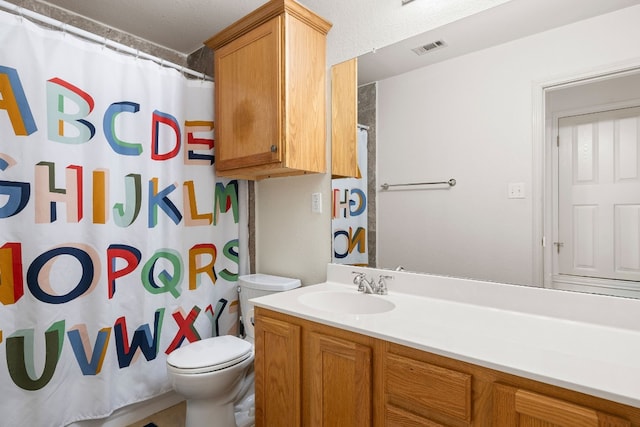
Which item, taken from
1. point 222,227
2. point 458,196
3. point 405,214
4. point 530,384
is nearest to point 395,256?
point 405,214

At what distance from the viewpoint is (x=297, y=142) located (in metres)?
1.66

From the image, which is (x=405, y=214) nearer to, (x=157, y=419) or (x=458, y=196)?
(x=458, y=196)

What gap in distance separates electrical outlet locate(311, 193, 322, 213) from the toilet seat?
2.61ft

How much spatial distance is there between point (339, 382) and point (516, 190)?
37.3 inches

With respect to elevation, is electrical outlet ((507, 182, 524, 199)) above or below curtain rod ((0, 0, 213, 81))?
below

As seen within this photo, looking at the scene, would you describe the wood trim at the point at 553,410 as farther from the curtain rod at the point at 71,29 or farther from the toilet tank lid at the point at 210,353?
the curtain rod at the point at 71,29

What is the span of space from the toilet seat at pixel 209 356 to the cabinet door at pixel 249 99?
941 mm

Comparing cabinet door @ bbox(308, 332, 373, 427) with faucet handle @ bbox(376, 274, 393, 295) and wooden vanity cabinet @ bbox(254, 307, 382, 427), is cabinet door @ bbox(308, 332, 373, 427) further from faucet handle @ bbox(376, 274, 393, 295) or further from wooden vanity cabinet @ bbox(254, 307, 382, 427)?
faucet handle @ bbox(376, 274, 393, 295)

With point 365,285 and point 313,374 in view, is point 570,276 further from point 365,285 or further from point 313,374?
point 313,374

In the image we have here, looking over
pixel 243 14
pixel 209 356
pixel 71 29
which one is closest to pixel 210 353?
pixel 209 356

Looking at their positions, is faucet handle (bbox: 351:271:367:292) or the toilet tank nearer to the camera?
faucet handle (bbox: 351:271:367:292)

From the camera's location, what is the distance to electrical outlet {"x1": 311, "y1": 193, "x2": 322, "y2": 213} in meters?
1.87

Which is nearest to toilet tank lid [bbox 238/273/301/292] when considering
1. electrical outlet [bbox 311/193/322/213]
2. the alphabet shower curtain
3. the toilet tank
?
the toilet tank

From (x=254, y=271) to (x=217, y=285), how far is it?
0.26 metres
